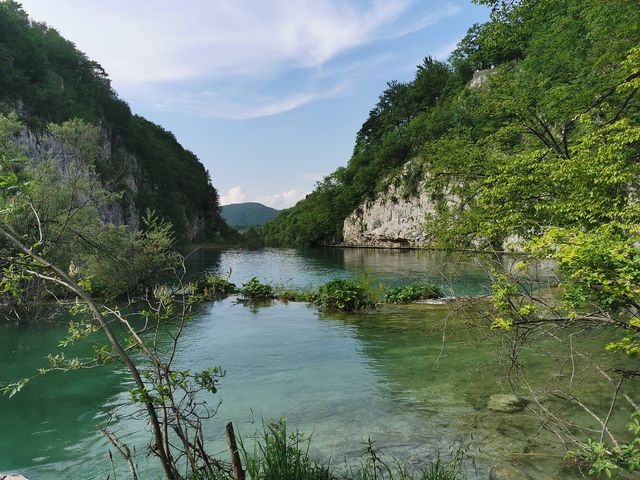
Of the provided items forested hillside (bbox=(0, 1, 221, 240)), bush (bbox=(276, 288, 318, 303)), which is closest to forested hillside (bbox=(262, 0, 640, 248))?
bush (bbox=(276, 288, 318, 303))

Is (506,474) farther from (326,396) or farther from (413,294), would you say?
(413,294)

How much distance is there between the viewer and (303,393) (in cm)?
948

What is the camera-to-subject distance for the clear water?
21.7 feet

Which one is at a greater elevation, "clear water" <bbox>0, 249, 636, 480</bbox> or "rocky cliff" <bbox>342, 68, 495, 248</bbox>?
"rocky cliff" <bbox>342, 68, 495, 248</bbox>

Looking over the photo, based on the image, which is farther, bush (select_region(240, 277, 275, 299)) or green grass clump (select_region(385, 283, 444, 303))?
bush (select_region(240, 277, 275, 299))

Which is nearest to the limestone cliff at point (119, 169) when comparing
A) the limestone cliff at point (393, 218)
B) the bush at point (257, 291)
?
the bush at point (257, 291)

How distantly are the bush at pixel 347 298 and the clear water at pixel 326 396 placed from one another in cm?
277

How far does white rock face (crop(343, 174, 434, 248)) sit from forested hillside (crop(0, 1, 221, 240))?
122ft

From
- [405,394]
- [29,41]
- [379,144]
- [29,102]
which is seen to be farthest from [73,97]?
[405,394]

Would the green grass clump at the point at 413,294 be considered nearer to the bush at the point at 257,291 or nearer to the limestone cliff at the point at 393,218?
the bush at the point at 257,291

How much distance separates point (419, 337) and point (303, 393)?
5996 millimetres

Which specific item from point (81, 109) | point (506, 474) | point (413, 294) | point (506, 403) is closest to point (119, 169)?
point (81, 109)

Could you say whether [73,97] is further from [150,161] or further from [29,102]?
[150,161]

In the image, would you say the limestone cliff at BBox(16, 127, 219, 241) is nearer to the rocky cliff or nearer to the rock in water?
the rocky cliff
